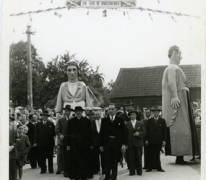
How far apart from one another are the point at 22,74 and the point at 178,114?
3879mm

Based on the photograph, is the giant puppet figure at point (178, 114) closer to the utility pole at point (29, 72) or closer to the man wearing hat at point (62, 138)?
the man wearing hat at point (62, 138)

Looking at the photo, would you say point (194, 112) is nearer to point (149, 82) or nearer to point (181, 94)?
point (181, 94)

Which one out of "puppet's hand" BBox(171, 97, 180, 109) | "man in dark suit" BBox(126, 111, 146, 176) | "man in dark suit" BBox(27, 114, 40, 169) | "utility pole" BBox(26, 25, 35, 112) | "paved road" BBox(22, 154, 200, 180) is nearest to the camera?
"paved road" BBox(22, 154, 200, 180)

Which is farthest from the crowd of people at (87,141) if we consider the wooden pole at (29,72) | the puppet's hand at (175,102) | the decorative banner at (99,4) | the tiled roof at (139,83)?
the tiled roof at (139,83)

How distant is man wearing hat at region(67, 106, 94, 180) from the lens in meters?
7.76

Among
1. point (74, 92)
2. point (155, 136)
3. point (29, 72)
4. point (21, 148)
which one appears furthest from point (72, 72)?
point (155, 136)

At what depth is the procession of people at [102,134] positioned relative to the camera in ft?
25.5

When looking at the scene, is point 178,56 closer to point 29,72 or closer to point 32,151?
point 29,72

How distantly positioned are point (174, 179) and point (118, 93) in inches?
310

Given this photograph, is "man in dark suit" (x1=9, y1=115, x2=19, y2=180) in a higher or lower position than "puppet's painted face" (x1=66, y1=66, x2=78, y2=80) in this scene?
lower

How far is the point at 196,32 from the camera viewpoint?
327 inches

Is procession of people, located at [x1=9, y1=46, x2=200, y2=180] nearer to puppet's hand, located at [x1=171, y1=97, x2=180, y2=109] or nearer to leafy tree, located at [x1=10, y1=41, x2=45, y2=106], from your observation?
puppet's hand, located at [x1=171, y1=97, x2=180, y2=109]

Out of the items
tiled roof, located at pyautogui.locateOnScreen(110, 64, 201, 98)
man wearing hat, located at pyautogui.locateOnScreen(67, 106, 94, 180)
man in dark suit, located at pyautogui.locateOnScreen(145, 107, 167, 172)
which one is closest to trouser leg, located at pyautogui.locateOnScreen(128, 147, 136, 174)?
man in dark suit, located at pyautogui.locateOnScreen(145, 107, 167, 172)

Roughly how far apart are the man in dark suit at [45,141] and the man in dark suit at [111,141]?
1.42m
